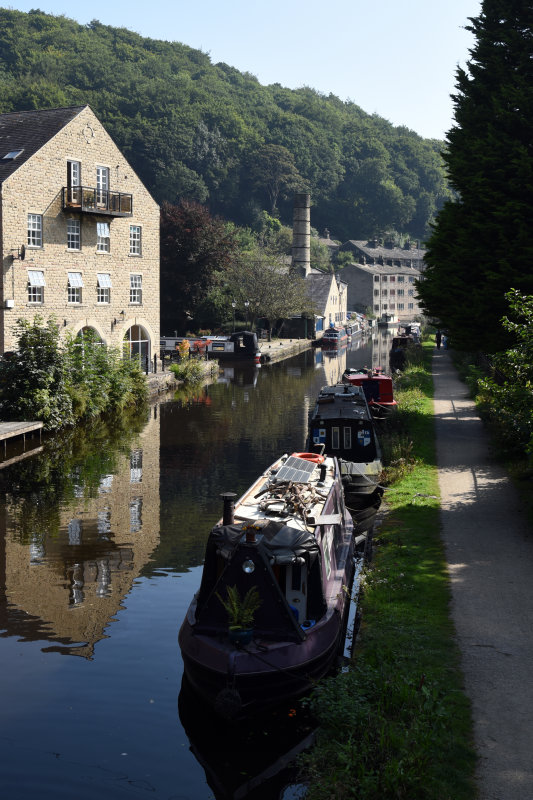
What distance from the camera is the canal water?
915 centimetres

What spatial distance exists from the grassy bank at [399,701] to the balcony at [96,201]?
25.8 m

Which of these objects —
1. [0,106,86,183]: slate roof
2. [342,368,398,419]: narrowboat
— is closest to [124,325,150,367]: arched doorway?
[0,106,86,183]: slate roof

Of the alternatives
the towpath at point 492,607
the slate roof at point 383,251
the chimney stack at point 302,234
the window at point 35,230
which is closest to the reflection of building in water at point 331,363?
the window at point 35,230

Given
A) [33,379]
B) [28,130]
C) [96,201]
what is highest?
[28,130]

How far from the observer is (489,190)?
894 inches

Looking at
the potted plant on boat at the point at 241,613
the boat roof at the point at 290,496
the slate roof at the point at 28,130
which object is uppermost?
the slate roof at the point at 28,130

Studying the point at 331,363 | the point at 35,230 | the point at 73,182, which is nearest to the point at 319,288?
the point at 331,363

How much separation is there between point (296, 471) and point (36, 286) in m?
23.9

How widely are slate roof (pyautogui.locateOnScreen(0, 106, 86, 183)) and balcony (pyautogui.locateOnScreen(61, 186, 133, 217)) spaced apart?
2205 millimetres

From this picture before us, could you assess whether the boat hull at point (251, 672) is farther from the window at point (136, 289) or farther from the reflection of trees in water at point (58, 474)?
the window at point (136, 289)

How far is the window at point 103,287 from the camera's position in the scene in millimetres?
38906

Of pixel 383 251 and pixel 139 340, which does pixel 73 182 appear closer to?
pixel 139 340

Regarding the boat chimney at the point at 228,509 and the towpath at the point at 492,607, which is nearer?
the towpath at the point at 492,607

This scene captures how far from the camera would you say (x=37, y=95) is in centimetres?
10425
